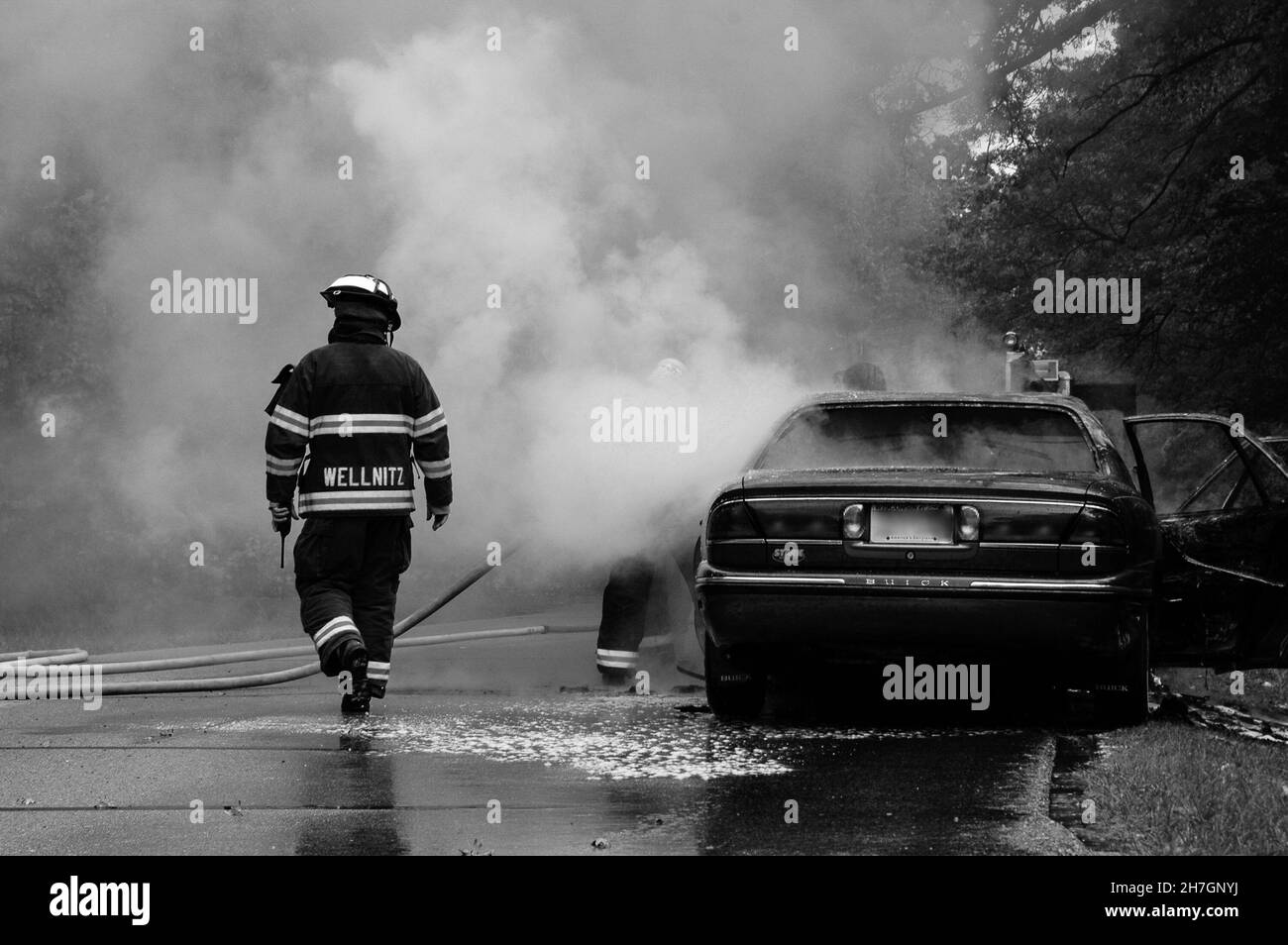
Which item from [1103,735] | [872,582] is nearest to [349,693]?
[872,582]

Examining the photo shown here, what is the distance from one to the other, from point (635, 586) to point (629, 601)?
0.09 metres

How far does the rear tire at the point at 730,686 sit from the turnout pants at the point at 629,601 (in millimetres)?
2013

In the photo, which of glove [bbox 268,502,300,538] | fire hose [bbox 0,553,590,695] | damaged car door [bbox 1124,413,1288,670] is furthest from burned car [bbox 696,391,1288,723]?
fire hose [bbox 0,553,590,695]

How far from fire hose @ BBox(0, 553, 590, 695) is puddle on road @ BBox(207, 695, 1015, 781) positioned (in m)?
1.34

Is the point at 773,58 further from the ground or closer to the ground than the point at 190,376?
further from the ground

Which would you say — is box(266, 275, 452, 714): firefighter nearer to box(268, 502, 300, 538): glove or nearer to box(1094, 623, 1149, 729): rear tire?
box(268, 502, 300, 538): glove

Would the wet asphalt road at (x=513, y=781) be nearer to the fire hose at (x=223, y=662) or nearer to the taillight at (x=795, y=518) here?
the fire hose at (x=223, y=662)

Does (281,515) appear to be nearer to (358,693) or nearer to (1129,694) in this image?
(358,693)

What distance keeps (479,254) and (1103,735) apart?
5945 millimetres

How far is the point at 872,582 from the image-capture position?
6.20 meters

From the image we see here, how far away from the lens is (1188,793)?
17.0 feet

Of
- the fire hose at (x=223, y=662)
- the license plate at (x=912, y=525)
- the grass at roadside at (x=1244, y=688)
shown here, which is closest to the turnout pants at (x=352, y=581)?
the fire hose at (x=223, y=662)

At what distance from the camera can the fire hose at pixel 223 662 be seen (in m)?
8.72
